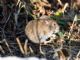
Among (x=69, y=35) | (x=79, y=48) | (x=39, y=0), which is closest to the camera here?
(x=79, y=48)

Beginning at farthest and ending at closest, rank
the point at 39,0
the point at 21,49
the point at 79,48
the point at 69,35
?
1. the point at 39,0
2. the point at 69,35
3. the point at 79,48
4. the point at 21,49

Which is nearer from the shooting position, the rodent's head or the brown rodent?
the brown rodent

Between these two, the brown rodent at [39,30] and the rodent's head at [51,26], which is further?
the rodent's head at [51,26]

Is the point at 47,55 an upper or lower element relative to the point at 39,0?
lower

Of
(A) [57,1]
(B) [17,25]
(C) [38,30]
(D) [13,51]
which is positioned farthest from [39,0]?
(D) [13,51]

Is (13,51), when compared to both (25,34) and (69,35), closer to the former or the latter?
(25,34)

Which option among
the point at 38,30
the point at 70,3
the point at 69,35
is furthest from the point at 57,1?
the point at 38,30

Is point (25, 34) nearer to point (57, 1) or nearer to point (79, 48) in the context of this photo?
point (79, 48)

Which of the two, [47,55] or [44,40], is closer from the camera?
[47,55]
